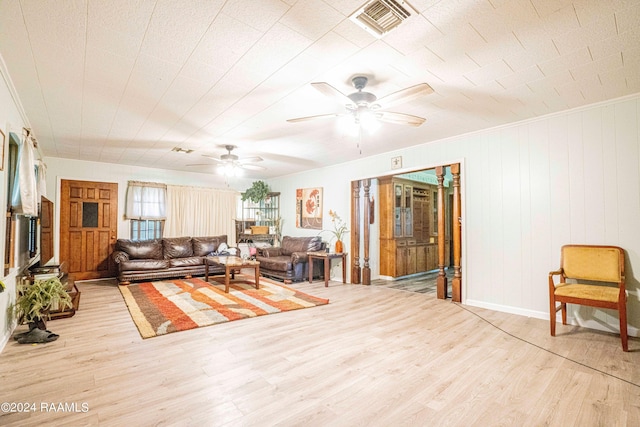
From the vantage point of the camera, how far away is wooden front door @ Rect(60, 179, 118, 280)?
20.6 ft

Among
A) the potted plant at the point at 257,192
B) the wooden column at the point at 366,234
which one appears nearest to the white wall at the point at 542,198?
the wooden column at the point at 366,234

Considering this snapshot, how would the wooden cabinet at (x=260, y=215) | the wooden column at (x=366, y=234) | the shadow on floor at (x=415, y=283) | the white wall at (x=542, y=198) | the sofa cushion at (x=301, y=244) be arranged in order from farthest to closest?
the wooden cabinet at (x=260, y=215), the sofa cushion at (x=301, y=244), the wooden column at (x=366, y=234), the shadow on floor at (x=415, y=283), the white wall at (x=542, y=198)

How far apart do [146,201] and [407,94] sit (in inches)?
261

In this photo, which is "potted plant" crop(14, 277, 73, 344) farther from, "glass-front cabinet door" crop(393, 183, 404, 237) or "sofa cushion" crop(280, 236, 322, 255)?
"glass-front cabinet door" crop(393, 183, 404, 237)

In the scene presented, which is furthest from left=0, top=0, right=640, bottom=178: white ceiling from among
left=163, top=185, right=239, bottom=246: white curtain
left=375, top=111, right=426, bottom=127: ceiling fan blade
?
left=163, top=185, right=239, bottom=246: white curtain

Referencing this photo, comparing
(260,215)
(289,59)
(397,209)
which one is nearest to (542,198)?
(397,209)

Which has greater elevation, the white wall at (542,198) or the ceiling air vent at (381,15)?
the ceiling air vent at (381,15)

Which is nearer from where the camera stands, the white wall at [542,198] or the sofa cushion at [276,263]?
the white wall at [542,198]

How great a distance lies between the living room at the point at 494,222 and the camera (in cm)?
235

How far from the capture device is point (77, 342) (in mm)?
3035

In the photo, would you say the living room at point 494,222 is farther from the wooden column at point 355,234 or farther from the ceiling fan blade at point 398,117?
the wooden column at point 355,234

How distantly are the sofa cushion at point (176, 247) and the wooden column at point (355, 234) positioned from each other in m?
3.72

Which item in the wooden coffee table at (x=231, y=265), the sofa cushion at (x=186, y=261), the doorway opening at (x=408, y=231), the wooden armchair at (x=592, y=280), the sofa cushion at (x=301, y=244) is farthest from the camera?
the sofa cushion at (x=301, y=244)

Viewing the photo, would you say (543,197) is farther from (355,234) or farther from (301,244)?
(301,244)
